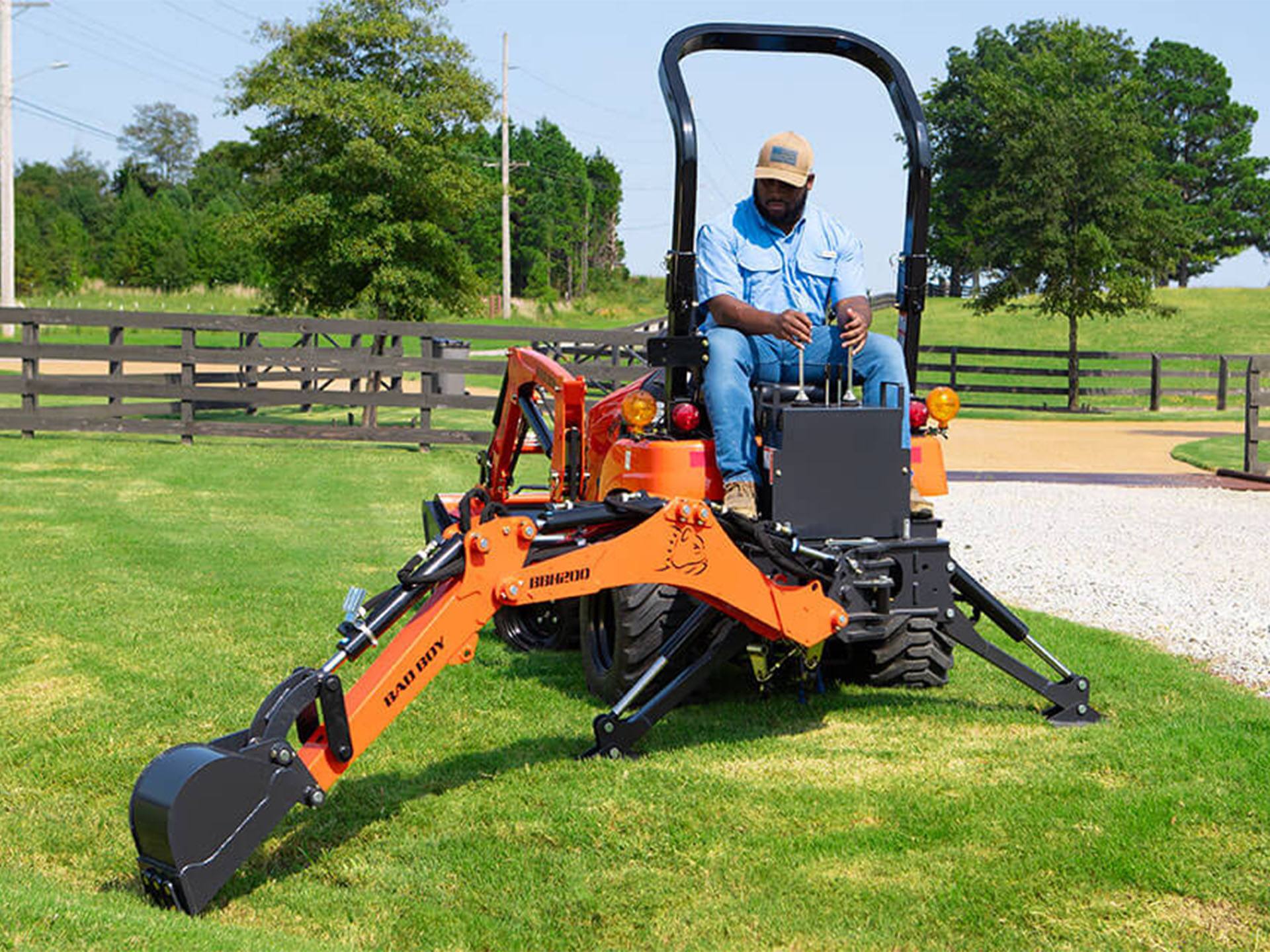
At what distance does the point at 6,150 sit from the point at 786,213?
104 ft

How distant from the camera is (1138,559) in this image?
34.3 feet

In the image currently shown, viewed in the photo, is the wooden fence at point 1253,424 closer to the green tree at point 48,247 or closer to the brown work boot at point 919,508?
the brown work boot at point 919,508

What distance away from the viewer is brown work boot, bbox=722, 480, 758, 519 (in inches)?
215

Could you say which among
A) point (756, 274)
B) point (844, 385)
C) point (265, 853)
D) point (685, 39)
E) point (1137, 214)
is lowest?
point (265, 853)

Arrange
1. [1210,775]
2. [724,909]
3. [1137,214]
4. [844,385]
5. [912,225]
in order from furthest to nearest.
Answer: [1137,214] < [912,225] < [844,385] < [1210,775] < [724,909]

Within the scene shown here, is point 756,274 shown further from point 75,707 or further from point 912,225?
point 75,707

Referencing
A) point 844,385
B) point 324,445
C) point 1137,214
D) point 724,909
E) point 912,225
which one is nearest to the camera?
point 724,909

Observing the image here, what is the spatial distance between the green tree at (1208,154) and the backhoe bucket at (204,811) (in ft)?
262

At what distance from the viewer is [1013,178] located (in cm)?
3359

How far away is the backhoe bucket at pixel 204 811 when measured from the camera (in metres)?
3.91

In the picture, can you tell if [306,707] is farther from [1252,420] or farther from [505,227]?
[505,227]

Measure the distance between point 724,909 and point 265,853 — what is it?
4.71 feet

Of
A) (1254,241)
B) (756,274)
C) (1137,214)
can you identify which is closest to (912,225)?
(756,274)

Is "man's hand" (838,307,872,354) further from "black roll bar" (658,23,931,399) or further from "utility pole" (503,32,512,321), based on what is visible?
"utility pole" (503,32,512,321)
